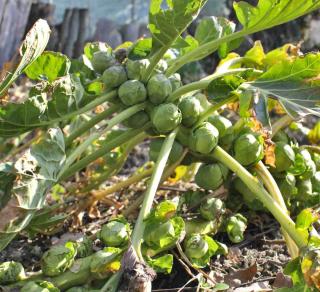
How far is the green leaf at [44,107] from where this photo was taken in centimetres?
133

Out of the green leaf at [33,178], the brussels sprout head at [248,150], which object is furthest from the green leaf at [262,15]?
the green leaf at [33,178]

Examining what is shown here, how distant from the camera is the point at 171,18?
4.29ft

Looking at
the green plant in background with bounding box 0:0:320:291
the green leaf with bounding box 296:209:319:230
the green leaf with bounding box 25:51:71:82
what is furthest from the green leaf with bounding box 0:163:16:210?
the green leaf with bounding box 296:209:319:230

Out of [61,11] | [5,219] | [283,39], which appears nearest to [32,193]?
[5,219]

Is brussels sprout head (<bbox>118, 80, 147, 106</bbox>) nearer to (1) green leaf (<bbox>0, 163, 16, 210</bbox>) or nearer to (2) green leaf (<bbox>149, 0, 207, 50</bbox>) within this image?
(2) green leaf (<bbox>149, 0, 207, 50</bbox>)

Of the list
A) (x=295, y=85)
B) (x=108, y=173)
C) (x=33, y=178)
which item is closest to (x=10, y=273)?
(x=33, y=178)

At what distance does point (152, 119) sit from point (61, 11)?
1.68m

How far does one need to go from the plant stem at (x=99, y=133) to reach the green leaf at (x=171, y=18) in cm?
15

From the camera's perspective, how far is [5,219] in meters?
1.20

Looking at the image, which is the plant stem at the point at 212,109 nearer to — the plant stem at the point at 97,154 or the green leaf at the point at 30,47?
the plant stem at the point at 97,154

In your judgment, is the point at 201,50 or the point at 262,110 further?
the point at 201,50

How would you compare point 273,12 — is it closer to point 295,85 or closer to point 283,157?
point 295,85

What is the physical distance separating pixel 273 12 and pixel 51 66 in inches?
20.1

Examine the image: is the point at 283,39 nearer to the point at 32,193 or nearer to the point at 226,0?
the point at 226,0
